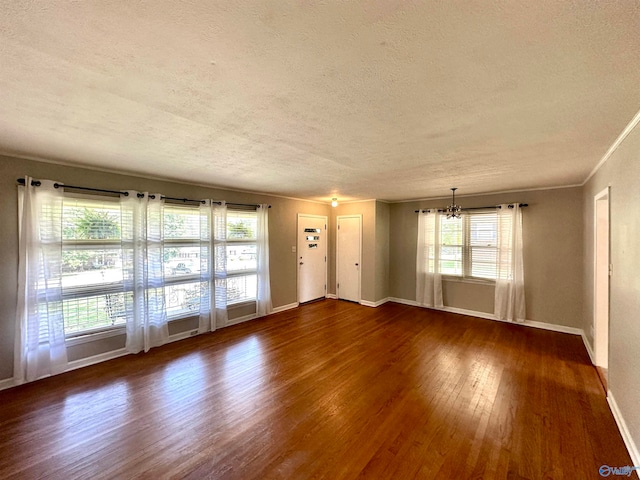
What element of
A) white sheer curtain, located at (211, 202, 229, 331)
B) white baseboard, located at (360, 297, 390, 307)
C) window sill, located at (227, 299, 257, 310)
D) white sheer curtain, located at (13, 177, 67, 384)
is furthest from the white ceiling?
white baseboard, located at (360, 297, 390, 307)

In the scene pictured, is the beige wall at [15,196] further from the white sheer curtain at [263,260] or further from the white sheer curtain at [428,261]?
the white sheer curtain at [428,261]

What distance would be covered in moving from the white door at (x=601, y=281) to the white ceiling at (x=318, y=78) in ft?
3.29

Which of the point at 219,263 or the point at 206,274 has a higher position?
the point at 219,263

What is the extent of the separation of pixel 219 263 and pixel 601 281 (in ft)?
16.8

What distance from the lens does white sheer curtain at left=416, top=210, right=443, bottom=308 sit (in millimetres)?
5555

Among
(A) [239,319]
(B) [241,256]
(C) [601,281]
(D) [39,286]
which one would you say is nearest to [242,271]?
(B) [241,256]

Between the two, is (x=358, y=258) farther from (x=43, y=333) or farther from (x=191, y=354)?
(x=43, y=333)

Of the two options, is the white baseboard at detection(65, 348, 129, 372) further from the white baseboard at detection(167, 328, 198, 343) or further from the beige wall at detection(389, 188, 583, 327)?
the beige wall at detection(389, 188, 583, 327)

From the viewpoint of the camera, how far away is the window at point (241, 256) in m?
4.75

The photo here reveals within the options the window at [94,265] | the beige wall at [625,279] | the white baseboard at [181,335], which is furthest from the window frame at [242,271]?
the beige wall at [625,279]

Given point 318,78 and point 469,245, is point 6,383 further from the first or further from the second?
point 469,245

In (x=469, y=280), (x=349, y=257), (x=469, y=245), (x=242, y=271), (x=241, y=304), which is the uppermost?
(x=469, y=245)

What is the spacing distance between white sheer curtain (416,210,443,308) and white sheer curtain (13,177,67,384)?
5.73 m

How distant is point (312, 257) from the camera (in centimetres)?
628
